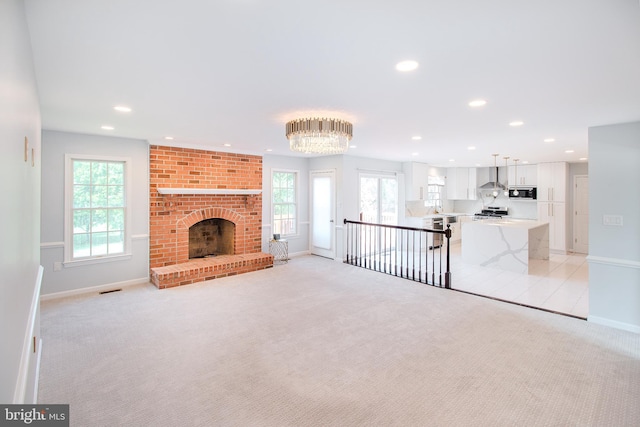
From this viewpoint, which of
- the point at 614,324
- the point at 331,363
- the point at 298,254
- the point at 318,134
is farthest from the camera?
the point at 298,254

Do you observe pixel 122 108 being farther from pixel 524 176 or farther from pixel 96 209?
pixel 524 176

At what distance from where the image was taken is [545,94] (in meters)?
2.65

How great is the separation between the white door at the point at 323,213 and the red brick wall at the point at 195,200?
1359 mm

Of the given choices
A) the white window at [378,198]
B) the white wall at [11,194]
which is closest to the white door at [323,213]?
the white window at [378,198]

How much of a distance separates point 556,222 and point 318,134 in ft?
24.1

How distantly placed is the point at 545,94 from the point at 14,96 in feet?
11.5

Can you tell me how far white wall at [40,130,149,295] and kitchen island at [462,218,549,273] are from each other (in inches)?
240

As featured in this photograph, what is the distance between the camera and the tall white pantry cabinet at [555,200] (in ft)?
24.8

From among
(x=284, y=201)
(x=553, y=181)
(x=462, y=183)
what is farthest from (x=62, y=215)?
(x=553, y=181)

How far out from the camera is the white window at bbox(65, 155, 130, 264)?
4.49 meters

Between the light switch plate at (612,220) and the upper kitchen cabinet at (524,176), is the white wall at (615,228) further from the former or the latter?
the upper kitchen cabinet at (524,176)

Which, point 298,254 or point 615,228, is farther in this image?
point 298,254

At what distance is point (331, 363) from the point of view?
8.77 feet

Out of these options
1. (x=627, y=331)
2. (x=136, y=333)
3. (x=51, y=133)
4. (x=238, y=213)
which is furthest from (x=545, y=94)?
(x=51, y=133)
